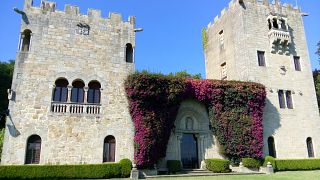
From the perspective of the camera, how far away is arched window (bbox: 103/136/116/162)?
18.1 metres

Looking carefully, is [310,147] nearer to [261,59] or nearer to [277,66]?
[277,66]

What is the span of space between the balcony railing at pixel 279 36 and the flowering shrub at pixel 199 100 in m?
5.33

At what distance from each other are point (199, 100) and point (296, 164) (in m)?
8.86

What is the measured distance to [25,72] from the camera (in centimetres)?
1789

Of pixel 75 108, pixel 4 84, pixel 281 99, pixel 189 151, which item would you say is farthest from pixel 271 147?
pixel 4 84

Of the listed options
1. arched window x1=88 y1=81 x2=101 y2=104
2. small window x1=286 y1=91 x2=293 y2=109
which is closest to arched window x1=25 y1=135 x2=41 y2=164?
arched window x1=88 y1=81 x2=101 y2=104

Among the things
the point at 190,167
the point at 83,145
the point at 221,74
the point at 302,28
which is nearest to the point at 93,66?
the point at 83,145

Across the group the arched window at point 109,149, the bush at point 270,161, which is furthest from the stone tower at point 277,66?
the arched window at point 109,149

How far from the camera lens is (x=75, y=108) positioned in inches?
717

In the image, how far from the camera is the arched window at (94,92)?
62.7 feet

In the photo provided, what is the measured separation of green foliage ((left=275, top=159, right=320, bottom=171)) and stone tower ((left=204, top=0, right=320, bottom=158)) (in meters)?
1.09

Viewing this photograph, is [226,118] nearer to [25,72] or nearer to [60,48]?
[60,48]

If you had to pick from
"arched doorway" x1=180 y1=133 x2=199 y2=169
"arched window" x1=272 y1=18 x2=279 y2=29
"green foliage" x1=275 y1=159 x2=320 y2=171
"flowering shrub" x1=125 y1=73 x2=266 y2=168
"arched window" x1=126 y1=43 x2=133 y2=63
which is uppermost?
"arched window" x1=272 y1=18 x2=279 y2=29

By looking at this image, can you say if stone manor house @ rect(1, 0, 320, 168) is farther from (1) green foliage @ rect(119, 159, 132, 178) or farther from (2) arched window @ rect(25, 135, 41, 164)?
(1) green foliage @ rect(119, 159, 132, 178)
